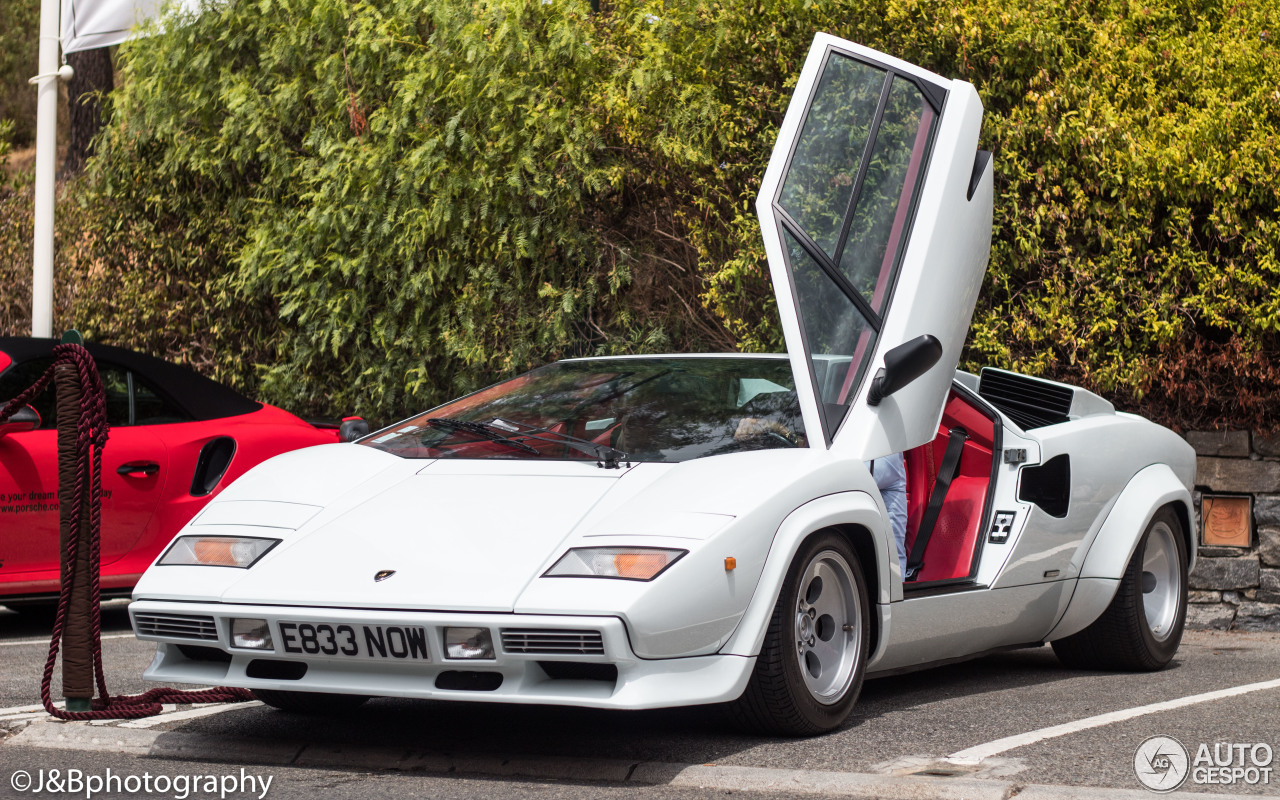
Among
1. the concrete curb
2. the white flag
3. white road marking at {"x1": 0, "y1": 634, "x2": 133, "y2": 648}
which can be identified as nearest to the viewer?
the concrete curb

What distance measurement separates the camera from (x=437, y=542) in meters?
3.95

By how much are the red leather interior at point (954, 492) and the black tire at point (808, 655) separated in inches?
32.1

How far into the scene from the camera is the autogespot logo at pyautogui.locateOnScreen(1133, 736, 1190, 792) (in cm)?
372

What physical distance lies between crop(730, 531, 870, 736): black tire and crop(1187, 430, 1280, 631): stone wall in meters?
4.34

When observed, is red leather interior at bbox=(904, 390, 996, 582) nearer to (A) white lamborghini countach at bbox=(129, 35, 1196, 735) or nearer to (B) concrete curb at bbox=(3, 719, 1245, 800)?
(A) white lamborghini countach at bbox=(129, 35, 1196, 735)

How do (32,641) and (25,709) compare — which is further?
(32,641)

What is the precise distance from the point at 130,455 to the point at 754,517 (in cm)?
398

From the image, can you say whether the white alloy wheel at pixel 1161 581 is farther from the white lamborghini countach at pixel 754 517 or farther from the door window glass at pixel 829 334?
the door window glass at pixel 829 334

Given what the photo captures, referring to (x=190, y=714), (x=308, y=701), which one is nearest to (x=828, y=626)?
(x=308, y=701)

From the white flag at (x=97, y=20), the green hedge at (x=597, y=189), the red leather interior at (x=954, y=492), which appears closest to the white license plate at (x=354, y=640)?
the red leather interior at (x=954, y=492)

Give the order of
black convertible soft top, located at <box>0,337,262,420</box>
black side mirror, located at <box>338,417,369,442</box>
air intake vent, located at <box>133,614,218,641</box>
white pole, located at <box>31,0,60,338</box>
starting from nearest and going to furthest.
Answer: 1. air intake vent, located at <box>133,614,218,641</box>
2. black side mirror, located at <box>338,417,369,442</box>
3. black convertible soft top, located at <box>0,337,262,420</box>
4. white pole, located at <box>31,0,60,338</box>

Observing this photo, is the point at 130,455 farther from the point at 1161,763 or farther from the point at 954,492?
the point at 1161,763

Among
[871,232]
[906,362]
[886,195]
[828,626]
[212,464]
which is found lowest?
[212,464]

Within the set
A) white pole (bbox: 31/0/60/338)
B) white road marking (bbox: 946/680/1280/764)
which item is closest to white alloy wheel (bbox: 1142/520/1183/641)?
white road marking (bbox: 946/680/1280/764)
